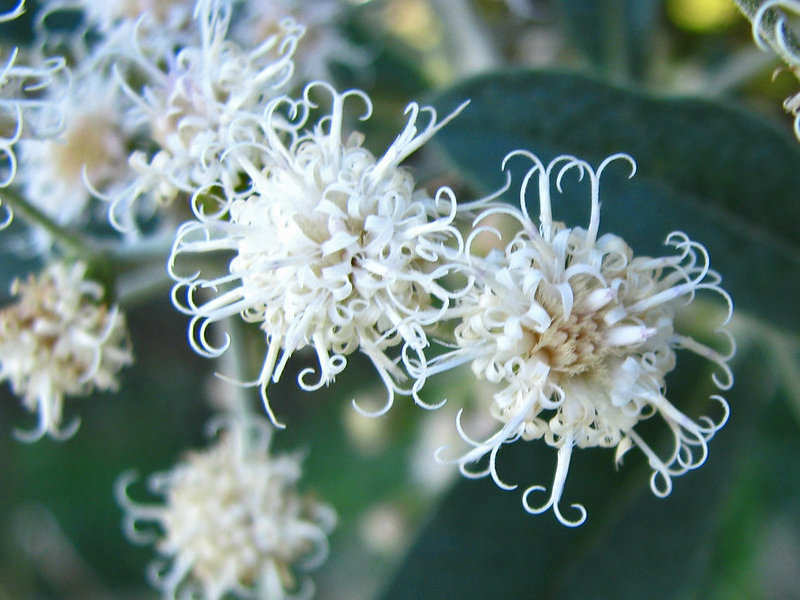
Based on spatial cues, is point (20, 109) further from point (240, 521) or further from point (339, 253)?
point (240, 521)

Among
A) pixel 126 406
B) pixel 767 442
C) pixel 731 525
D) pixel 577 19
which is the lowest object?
pixel 126 406

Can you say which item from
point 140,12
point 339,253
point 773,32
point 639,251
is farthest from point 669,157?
point 140,12

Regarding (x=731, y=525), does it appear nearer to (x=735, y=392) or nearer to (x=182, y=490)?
(x=735, y=392)

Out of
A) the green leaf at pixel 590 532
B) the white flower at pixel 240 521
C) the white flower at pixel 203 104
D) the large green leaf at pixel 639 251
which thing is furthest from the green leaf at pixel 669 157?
the white flower at pixel 240 521

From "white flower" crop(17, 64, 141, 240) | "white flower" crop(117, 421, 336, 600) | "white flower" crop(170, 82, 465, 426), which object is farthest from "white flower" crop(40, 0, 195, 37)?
"white flower" crop(117, 421, 336, 600)

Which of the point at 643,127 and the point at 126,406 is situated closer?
the point at 643,127

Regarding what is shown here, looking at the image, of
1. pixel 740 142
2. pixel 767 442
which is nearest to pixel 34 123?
pixel 740 142

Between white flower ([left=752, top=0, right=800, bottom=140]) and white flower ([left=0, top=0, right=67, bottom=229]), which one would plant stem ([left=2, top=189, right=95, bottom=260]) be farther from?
white flower ([left=752, top=0, right=800, bottom=140])
